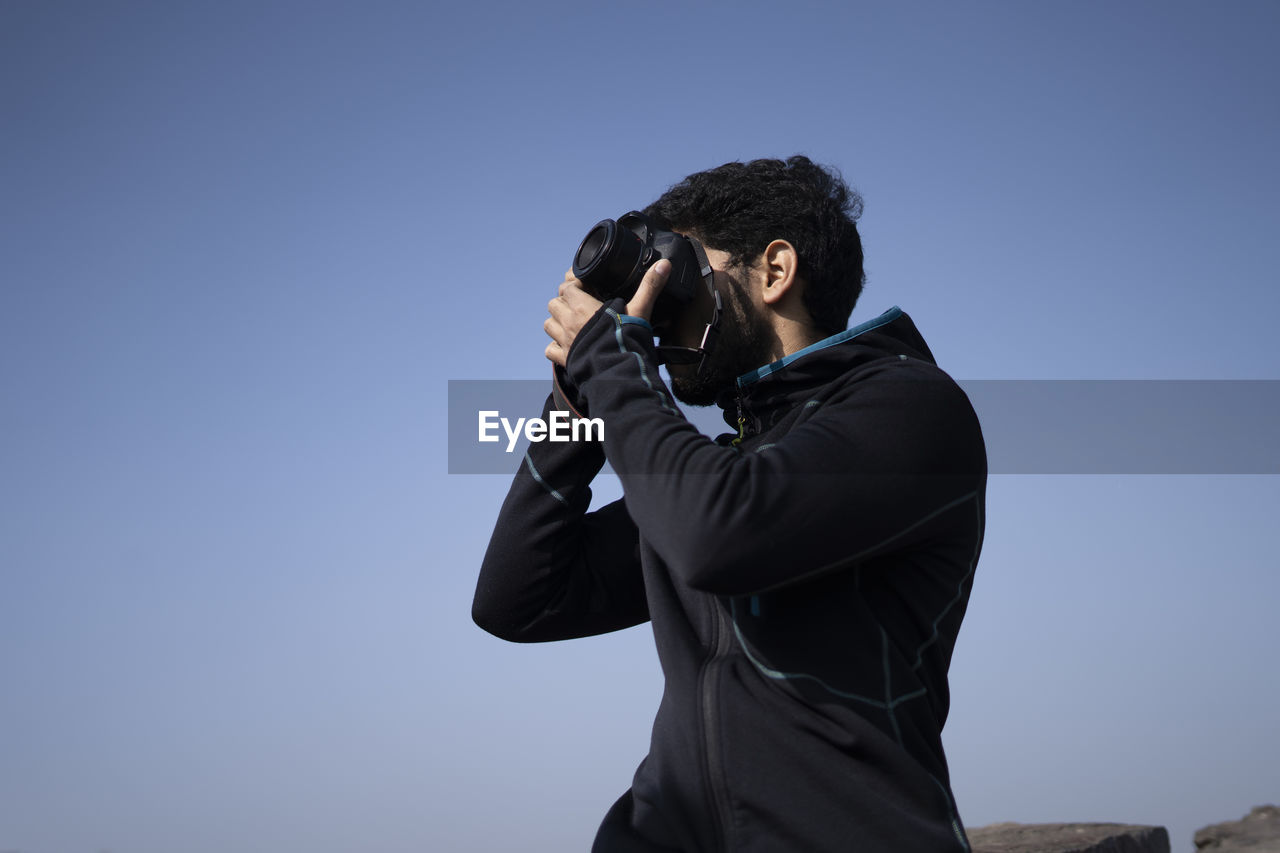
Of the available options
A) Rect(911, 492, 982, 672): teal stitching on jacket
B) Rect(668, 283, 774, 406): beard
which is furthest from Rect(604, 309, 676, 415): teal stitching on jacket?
Rect(911, 492, 982, 672): teal stitching on jacket

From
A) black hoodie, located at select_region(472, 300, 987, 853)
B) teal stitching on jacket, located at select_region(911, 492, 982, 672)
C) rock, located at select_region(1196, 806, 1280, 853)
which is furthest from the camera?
rock, located at select_region(1196, 806, 1280, 853)

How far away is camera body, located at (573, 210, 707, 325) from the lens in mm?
1927

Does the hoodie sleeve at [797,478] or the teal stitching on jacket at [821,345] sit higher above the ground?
the teal stitching on jacket at [821,345]

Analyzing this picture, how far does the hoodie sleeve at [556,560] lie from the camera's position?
2.07 metres

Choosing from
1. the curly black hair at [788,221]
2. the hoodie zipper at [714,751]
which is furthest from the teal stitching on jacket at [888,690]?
the curly black hair at [788,221]

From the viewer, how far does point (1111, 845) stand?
3.48 metres

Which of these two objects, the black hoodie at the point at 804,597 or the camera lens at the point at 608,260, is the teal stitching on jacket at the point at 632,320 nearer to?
the black hoodie at the point at 804,597

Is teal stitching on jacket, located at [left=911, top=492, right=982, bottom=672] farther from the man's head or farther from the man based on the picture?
the man's head

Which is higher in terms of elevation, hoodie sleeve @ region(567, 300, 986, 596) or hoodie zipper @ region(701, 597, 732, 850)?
hoodie sleeve @ region(567, 300, 986, 596)

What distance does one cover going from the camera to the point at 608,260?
192 cm

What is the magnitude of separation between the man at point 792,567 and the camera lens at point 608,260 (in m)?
0.04

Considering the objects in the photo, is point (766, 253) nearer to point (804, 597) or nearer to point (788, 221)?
point (788, 221)

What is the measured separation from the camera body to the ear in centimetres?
14

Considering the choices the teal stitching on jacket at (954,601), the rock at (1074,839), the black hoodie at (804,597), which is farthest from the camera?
the rock at (1074,839)
